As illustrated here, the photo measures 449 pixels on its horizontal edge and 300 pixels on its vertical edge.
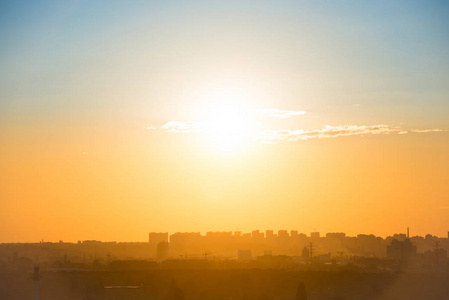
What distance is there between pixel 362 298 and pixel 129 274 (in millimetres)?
33473

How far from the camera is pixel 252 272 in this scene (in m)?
103

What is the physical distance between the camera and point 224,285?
9494 cm

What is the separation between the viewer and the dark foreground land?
87.3 metres

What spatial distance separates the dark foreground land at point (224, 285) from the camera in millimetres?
87263

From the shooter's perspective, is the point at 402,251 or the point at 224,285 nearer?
the point at 224,285

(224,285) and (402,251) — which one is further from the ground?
(402,251)

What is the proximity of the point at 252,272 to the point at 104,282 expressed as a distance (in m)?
21.1

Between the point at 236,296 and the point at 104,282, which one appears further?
the point at 104,282

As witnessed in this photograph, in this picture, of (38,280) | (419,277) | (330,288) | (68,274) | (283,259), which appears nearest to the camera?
(38,280)

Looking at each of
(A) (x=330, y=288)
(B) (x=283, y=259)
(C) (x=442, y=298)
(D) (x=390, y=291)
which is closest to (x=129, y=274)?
(A) (x=330, y=288)

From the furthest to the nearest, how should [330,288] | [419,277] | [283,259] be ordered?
[283,259]
[419,277]
[330,288]

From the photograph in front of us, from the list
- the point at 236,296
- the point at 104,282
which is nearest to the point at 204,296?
the point at 236,296

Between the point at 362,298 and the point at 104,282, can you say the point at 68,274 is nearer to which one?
the point at 104,282

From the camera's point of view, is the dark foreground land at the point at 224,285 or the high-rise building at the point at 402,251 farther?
the high-rise building at the point at 402,251
